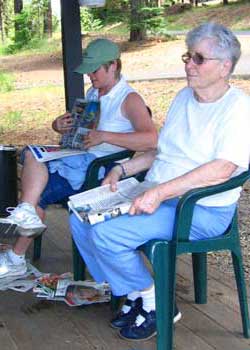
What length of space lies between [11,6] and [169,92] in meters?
17.9

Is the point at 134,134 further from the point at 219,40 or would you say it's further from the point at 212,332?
the point at 212,332

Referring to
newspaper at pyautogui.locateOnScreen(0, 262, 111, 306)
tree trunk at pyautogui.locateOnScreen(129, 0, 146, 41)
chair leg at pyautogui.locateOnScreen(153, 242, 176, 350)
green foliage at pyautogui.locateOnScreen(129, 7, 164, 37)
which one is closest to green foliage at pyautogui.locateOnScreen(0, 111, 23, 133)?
newspaper at pyautogui.locateOnScreen(0, 262, 111, 306)

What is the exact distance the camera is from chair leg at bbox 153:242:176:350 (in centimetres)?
235

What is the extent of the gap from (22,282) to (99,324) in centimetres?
59

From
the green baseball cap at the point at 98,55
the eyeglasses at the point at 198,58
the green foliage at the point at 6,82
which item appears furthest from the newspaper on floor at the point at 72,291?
the green foliage at the point at 6,82

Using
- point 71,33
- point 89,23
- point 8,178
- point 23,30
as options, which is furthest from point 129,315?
point 23,30

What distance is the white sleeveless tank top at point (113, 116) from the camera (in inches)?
124

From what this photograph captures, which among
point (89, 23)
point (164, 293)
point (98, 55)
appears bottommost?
point (164, 293)

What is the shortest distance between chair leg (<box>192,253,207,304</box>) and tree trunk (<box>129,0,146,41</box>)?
16.2 meters

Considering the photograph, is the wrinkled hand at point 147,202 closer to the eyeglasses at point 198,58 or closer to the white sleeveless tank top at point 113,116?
the eyeglasses at point 198,58

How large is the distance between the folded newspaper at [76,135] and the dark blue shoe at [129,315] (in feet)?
2.84

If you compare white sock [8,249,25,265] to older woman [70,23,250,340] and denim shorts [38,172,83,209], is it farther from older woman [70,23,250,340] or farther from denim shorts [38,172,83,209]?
older woman [70,23,250,340]

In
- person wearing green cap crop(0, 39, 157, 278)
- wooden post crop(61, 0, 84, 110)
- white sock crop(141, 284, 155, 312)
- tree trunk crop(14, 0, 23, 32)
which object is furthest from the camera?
tree trunk crop(14, 0, 23, 32)

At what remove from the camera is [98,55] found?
3109 millimetres
